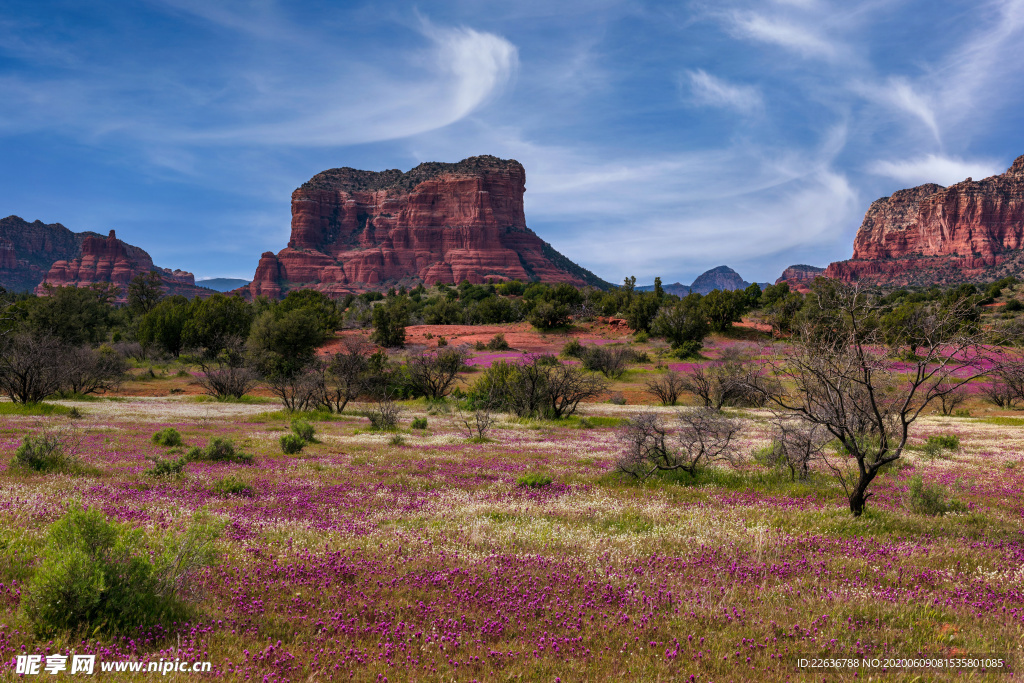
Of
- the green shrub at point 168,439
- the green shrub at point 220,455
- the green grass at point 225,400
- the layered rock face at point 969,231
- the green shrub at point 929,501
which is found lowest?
the green grass at point 225,400

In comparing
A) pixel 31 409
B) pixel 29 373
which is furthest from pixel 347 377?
pixel 29 373

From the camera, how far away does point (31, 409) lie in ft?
70.7

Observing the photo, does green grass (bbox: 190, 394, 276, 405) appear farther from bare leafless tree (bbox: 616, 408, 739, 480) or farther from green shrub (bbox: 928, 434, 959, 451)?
green shrub (bbox: 928, 434, 959, 451)

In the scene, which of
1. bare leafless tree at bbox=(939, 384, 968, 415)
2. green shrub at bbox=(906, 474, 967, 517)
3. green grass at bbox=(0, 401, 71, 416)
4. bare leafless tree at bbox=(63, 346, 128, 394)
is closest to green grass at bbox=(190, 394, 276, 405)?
bare leafless tree at bbox=(63, 346, 128, 394)

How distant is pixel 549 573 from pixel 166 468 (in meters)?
9.04

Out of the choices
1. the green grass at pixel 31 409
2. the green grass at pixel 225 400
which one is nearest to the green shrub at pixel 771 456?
the green grass at pixel 31 409

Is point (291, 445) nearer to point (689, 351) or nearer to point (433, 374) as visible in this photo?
point (433, 374)

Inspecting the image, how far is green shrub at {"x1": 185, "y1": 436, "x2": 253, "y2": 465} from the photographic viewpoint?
472 inches

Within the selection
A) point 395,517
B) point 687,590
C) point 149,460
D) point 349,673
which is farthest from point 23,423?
point 687,590

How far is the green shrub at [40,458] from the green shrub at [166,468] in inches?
55.1

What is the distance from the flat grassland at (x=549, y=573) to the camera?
12.4 feet

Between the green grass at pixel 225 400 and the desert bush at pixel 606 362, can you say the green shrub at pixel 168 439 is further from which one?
the desert bush at pixel 606 362

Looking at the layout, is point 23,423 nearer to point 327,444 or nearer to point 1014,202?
point 327,444

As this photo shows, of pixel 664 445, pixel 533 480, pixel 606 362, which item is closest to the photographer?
pixel 533 480
